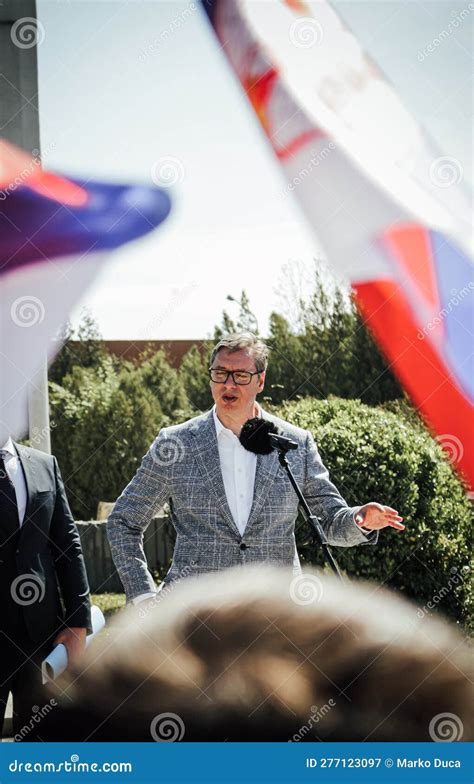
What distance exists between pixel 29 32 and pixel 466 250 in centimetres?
243

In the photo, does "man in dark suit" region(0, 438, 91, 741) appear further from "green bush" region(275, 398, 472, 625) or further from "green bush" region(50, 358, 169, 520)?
"green bush" region(50, 358, 169, 520)

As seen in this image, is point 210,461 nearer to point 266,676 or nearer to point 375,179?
point 266,676

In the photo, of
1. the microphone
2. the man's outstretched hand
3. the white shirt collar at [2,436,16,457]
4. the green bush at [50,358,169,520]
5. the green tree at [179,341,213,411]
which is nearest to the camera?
the microphone

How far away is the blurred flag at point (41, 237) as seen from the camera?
443cm

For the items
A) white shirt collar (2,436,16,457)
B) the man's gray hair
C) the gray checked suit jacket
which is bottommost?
the gray checked suit jacket

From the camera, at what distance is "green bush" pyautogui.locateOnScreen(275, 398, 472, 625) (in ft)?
16.0

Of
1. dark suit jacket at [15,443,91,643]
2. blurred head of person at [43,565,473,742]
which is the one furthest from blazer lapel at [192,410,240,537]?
dark suit jacket at [15,443,91,643]

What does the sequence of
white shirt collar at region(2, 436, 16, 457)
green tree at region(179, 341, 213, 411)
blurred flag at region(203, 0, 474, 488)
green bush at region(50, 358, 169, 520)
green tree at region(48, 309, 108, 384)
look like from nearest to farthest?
white shirt collar at region(2, 436, 16, 457), blurred flag at region(203, 0, 474, 488), green bush at region(50, 358, 169, 520), green tree at region(179, 341, 213, 411), green tree at region(48, 309, 108, 384)

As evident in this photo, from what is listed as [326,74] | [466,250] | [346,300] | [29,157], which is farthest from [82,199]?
[346,300]

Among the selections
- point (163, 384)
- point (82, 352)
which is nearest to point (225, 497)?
point (163, 384)

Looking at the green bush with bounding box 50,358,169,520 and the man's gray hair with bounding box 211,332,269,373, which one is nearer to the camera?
the man's gray hair with bounding box 211,332,269,373

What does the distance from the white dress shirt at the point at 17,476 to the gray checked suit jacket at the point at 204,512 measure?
1.08 ft
